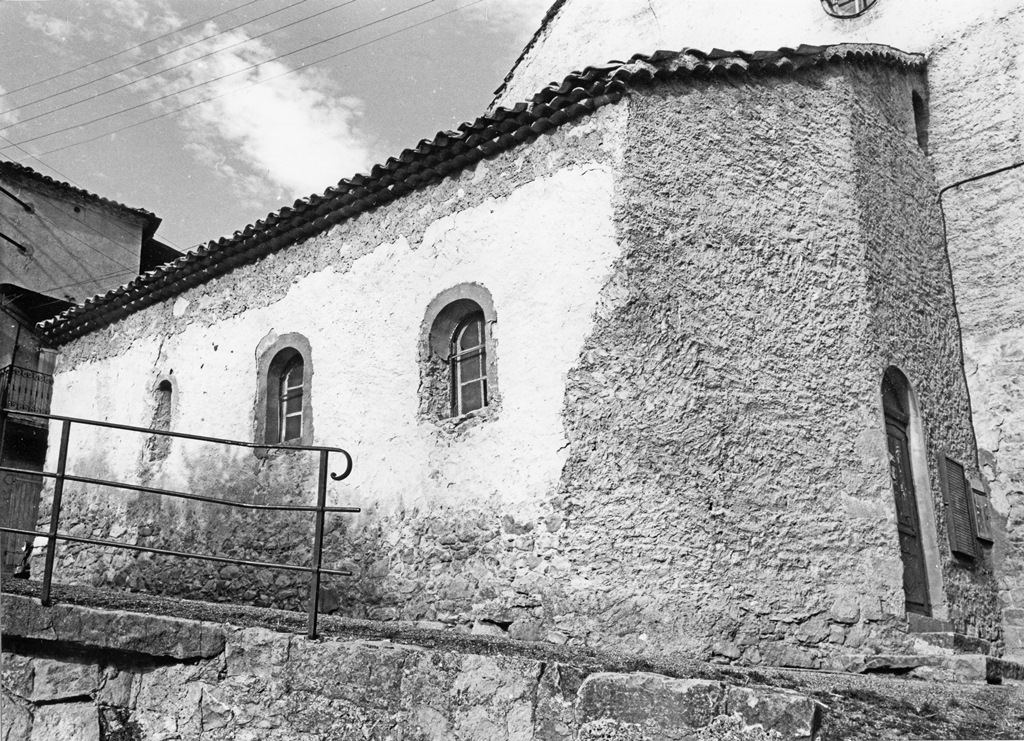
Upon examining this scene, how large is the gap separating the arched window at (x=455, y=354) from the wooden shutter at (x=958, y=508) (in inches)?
168

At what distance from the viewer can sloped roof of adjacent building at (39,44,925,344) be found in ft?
28.3

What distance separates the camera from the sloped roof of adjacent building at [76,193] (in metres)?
18.9

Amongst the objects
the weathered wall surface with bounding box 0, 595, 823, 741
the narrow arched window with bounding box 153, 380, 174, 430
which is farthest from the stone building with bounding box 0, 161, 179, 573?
the weathered wall surface with bounding box 0, 595, 823, 741

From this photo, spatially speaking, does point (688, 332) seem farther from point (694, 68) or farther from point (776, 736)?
point (776, 736)

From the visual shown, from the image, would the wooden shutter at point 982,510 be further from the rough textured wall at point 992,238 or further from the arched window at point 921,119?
the arched window at point 921,119

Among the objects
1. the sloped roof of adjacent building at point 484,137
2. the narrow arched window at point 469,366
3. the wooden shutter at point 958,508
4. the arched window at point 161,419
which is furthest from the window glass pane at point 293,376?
the wooden shutter at point 958,508

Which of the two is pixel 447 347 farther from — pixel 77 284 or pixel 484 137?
pixel 77 284

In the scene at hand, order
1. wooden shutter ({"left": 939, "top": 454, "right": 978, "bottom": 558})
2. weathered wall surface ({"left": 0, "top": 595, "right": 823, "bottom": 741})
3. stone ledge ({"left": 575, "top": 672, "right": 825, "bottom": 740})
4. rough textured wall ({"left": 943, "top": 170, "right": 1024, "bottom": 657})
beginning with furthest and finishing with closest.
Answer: rough textured wall ({"left": 943, "top": 170, "right": 1024, "bottom": 657}) < wooden shutter ({"left": 939, "top": 454, "right": 978, "bottom": 558}) < weathered wall surface ({"left": 0, "top": 595, "right": 823, "bottom": 741}) < stone ledge ({"left": 575, "top": 672, "right": 825, "bottom": 740})

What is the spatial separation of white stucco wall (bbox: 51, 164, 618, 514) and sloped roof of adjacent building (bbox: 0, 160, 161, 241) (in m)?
8.88

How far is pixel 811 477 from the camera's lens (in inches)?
314

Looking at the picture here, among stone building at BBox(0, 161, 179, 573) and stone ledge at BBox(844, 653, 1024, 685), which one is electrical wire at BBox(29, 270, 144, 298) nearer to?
stone building at BBox(0, 161, 179, 573)

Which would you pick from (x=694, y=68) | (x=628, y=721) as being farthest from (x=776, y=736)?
(x=694, y=68)

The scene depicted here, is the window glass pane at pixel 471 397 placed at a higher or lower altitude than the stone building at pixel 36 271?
lower

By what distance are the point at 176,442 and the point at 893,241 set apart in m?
8.34
